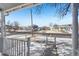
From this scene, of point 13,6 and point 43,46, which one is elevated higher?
point 13,6

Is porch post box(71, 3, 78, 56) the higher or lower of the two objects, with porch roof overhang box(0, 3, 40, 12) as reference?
lower

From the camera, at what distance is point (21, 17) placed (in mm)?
2135

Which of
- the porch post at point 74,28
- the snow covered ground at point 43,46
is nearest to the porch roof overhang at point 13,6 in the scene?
the snow covered ground at point 43,46

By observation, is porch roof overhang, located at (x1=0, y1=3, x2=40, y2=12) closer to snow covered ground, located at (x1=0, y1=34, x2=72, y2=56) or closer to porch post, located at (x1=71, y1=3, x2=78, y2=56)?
snow covered ground, located at (x1=0, y1=34, x2=72, y2=56)

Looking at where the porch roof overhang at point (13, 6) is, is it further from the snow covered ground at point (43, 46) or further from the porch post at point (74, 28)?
the porch post at point (74, 28)

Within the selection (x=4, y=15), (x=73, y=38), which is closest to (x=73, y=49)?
(x=73, y=38)

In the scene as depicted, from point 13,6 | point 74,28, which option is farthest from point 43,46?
point 13,6

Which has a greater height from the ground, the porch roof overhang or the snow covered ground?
the porch roof overhang

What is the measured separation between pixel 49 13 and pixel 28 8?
23cm

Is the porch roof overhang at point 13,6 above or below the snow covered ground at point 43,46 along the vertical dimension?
above

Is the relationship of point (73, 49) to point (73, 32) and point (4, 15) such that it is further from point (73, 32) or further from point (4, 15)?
point (4, 15)

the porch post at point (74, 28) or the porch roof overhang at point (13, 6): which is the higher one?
the porch roof overhang at point (13, 6)

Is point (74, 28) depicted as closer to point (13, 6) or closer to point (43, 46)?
point (43, 46)

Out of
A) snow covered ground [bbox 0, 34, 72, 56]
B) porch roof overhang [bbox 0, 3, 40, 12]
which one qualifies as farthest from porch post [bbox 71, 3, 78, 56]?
porch roof overhang [bbox 0, 3, 40, 12]
